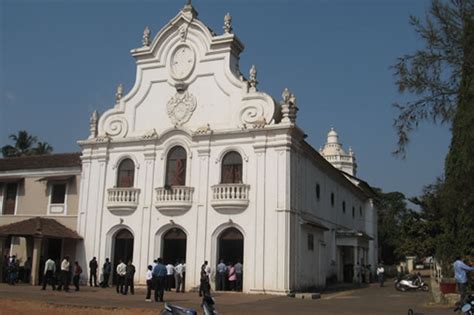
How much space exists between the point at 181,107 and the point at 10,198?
12229 mm

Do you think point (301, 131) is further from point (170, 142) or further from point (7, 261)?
point (7, 261)

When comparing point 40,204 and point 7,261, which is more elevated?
point 40,204

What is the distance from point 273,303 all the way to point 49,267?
1153 centimetres

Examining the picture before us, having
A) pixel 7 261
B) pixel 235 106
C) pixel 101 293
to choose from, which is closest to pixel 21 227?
pixel 7 261

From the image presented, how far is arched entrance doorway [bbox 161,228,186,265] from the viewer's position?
26.3m

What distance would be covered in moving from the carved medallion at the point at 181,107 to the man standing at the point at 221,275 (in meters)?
7.50

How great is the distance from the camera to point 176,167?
88.6 feet

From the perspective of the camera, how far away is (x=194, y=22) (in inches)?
1113

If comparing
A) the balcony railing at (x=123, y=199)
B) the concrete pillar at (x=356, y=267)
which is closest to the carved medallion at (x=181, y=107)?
the balcony railing at (x=123, y=199)

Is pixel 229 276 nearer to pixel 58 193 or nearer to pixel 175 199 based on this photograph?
pixel 175 199

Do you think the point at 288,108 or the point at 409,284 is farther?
the point at 409,284

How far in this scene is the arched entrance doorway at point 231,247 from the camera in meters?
25.1

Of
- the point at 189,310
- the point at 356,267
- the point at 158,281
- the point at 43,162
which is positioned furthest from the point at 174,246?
the point at 189,310

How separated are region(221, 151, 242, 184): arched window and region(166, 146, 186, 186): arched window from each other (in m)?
2.14
